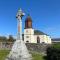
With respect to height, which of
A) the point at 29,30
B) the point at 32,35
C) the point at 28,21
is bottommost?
the point at 32,35

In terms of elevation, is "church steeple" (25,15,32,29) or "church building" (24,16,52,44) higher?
"church steeple" (25,15,32,29)

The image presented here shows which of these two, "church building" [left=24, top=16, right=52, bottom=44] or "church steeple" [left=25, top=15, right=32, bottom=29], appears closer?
"church steeple" [left=25, top=15, right=32, bottom=29]

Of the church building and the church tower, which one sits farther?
the church building

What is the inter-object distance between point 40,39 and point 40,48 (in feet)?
236

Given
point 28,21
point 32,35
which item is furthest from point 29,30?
point 28,21

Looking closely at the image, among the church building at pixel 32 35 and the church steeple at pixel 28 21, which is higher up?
the church steeple at pixel 28 21

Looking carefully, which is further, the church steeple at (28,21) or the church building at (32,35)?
the church building at (32,35)

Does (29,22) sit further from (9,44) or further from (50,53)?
(50,53)

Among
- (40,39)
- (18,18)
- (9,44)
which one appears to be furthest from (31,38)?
(18,18)

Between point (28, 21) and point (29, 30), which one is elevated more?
point (28, 21)

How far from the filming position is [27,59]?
43.8 feet

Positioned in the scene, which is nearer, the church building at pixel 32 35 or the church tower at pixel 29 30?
the church tower at pixel 29 30

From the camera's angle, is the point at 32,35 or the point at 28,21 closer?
the point at 28,21

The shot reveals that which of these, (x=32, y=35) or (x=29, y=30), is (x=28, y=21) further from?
(x=32, y=35)
